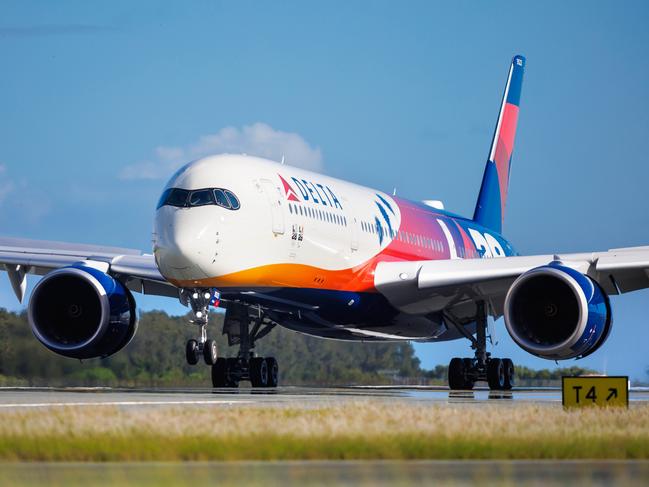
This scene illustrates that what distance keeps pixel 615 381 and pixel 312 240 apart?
9253 millimetres

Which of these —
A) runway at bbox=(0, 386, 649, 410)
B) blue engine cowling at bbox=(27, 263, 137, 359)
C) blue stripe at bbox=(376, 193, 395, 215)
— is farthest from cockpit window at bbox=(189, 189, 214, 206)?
blue stripe at bbox=(376, 193, 395, 215)

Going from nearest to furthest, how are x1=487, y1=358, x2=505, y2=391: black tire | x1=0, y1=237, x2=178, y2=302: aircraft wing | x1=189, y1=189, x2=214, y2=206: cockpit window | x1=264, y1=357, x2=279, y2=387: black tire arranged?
x1=189, y1=189, x2=214, y2=206: cockpit window
x1=0, y1=237, x2=178, y2=302: aircraft wing
x1=264, y1=357, x2=279, y2=387: black tire
x1=487, y1=358, x2=505, y2=391: black tire

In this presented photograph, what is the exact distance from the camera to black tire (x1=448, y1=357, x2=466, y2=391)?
28875 millimetres

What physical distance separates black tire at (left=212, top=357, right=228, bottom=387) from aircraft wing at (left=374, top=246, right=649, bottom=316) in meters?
3.55

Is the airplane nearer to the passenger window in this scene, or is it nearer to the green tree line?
the passenger window

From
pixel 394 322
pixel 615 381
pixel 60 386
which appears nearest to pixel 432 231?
pixel 394 322

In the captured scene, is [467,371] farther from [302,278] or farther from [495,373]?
[302,278]

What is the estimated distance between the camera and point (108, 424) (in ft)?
40.2

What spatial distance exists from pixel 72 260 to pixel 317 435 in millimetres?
16957

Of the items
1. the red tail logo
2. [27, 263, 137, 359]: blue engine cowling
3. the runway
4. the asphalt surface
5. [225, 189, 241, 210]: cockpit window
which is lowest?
the asphalt surface

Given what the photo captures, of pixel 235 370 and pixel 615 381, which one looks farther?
pixel 235 370

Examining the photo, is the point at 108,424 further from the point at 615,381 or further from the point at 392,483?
the point at 615,381

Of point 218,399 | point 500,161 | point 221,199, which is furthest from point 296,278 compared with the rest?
point 500,161

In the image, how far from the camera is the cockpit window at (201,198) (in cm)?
2275
